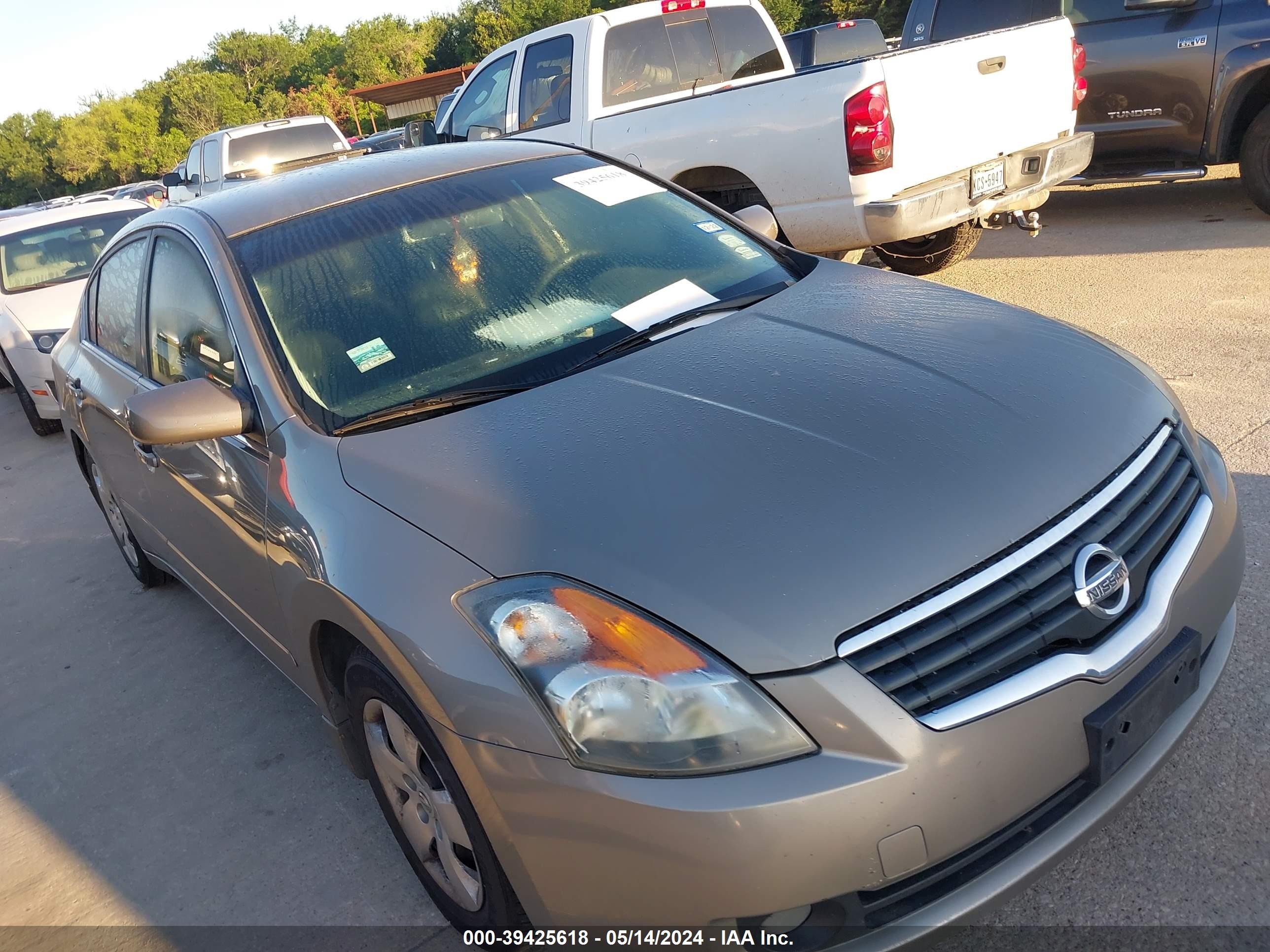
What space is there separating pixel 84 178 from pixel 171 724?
8801cm

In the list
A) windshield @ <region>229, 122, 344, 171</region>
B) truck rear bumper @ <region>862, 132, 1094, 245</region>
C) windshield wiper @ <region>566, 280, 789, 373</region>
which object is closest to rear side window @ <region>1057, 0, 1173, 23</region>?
truck rear bumper @ <region>862, 132, 1094, 245</region>

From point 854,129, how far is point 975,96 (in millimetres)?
785

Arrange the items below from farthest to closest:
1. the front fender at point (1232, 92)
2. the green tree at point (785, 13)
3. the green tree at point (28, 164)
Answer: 1. the green tree at point (28, 164)
2. the green tree at point (785, 13)
3. the front fender at point (1232, 92)

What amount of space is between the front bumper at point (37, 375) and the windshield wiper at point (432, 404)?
626cm

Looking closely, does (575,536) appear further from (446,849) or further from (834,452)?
(446,849)

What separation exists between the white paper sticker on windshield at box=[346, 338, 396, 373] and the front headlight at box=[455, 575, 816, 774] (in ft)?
3.33

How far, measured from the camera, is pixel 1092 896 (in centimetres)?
218

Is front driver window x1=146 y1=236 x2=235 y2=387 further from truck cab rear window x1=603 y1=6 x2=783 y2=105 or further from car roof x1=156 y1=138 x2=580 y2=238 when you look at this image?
truck cab rear window x1=603 y1=6 x2=783 y2=105

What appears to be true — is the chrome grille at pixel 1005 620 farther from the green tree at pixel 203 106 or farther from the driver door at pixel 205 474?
the green tree at pixel 203 106

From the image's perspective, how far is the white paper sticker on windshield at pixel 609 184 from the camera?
339 cm

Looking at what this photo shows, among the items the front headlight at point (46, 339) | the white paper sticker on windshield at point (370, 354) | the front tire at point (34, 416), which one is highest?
the white paper sticker on windshield at point (370, 354)

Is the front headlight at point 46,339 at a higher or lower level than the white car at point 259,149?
lower

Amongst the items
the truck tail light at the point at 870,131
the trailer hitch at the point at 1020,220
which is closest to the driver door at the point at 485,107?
the truck tail light at the point at 870,131

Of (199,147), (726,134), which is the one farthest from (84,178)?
(726,134)
